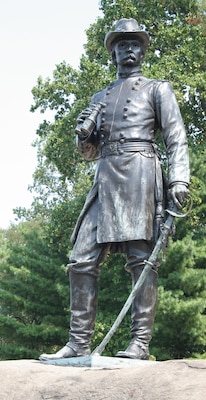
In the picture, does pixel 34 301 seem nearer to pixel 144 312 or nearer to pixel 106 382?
pixel 144 312

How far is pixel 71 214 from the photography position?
19.0 metres

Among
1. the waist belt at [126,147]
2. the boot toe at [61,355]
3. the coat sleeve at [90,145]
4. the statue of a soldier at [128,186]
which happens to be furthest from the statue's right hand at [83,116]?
the boot toe at [61,355]

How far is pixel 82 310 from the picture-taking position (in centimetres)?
563

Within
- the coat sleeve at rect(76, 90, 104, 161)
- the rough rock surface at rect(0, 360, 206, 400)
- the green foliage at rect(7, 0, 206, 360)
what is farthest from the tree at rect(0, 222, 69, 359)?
the rough rock surface at rect(0, 360, 206, 400)

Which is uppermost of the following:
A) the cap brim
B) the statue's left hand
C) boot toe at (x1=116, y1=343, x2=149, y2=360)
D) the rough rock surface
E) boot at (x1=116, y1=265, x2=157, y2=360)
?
the cap brim

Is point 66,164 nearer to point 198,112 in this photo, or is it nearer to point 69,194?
point 198,112

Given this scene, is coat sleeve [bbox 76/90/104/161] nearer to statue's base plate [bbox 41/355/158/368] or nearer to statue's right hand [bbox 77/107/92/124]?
statue's right hand [bbox 77/107/92/124]

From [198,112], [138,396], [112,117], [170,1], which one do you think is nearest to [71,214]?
[198,112]

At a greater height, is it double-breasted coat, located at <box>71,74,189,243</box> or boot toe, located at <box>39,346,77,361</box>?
double-breasted coat, located at <box>71,74,189,243</box>

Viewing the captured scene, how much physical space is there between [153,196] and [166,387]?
2032mm

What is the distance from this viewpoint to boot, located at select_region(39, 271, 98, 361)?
18.3ft

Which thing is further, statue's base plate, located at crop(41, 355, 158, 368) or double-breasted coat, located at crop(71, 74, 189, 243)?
double-breasted coat, located at crop(71, 74, 189, 243)

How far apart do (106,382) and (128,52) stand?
107 inches

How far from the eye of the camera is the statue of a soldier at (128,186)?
5.60 m
